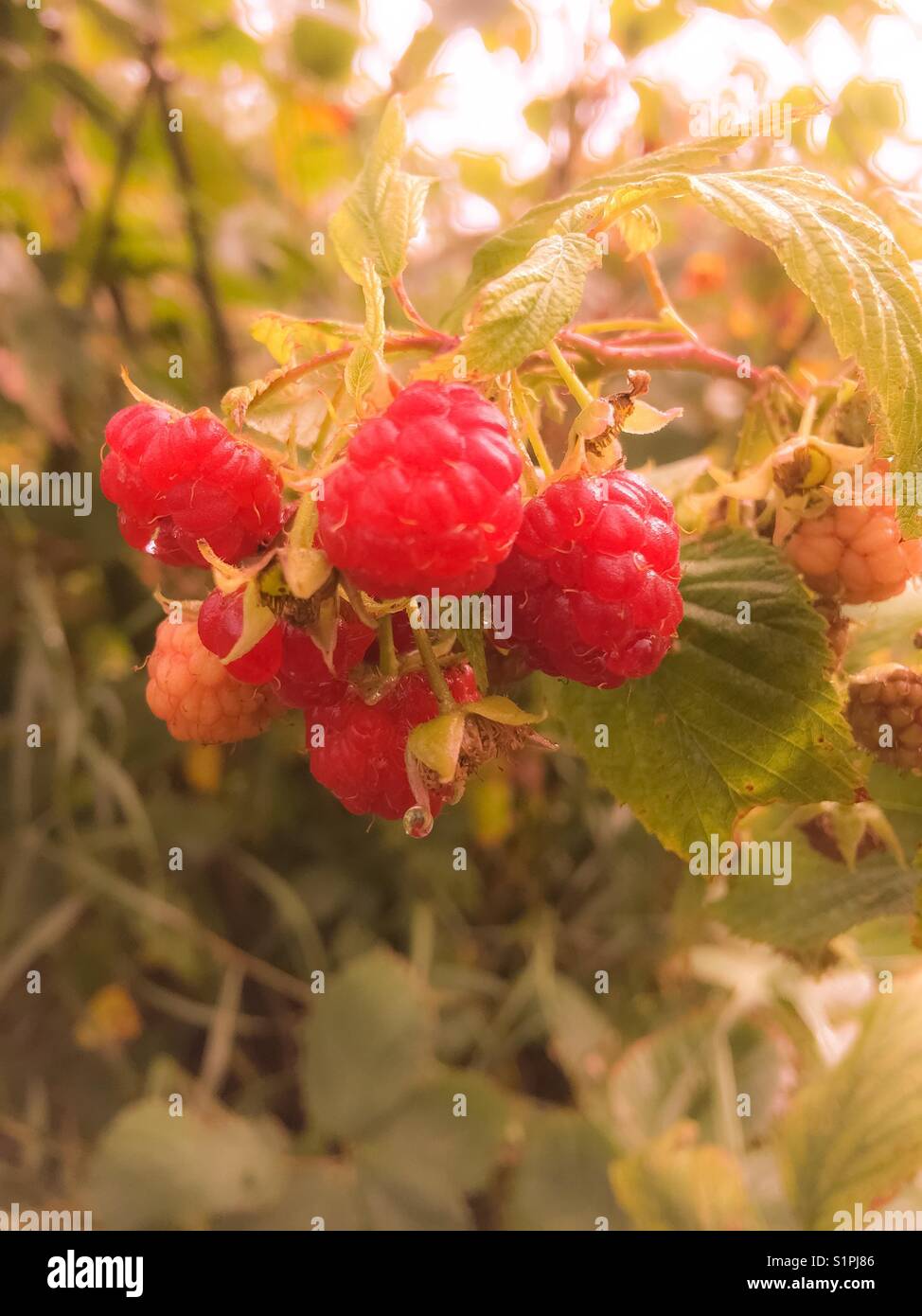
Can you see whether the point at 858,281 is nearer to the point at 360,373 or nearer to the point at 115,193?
the point at 360,373

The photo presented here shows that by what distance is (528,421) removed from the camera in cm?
38

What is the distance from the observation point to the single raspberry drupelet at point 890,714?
1.41 feet

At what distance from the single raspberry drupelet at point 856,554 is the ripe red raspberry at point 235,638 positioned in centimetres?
25

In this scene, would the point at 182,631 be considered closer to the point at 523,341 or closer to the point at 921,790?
the point at 523,341

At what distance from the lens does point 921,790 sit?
495 mm

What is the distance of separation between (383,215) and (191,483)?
15 cm

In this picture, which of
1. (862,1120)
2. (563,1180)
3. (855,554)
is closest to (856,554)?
(855,554)

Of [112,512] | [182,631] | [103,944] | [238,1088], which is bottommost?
[238,1088]

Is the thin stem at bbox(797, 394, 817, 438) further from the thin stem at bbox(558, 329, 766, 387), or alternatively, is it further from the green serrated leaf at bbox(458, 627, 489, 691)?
the green serrated leaf at bbox(458, 627, 489, 691)

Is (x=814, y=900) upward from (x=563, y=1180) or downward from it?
upward

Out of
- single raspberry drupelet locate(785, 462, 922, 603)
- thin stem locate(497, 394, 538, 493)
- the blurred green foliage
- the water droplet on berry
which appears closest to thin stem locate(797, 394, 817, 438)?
single raspberry drupelet locate(785, 462, 922, 603)
